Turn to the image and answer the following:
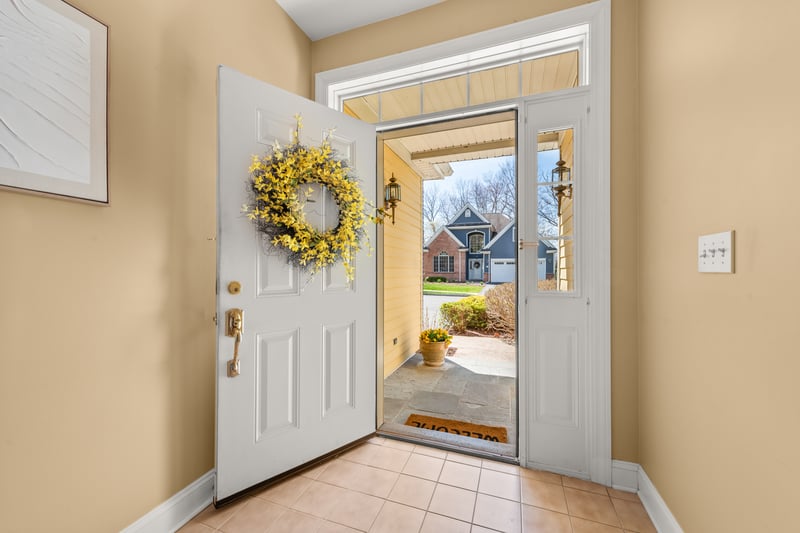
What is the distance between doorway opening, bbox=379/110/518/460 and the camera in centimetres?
252

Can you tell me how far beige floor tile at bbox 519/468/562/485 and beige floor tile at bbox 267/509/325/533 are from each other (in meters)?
1.13

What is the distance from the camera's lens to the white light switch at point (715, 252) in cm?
102

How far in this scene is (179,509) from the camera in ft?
4.93

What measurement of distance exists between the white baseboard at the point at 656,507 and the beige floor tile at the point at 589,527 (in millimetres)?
179

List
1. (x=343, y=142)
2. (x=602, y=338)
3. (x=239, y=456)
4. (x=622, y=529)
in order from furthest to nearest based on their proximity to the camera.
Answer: (x=343, y=142)
(x=602, y=338)
(x=239, y=456)
(x=622, y=529)

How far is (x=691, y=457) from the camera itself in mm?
1233

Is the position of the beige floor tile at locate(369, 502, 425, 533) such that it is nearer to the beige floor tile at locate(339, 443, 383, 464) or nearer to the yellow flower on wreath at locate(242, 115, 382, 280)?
the beige floor tile at locate(339, 443, 383, 464)

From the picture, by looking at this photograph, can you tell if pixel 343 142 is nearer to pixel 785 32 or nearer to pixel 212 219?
pixel 212 219

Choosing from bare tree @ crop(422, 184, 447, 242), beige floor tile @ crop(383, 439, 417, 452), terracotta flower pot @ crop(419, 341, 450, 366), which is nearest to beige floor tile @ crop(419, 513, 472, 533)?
beige floor tile @ crop(383, 439, 417, 452)

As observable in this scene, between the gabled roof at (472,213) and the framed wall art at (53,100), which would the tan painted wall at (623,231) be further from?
the gabled roof at (472,213)

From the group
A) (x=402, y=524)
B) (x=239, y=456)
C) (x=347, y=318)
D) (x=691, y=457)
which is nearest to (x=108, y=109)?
(x=347, y=318)

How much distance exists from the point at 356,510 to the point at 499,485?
77 centimetres

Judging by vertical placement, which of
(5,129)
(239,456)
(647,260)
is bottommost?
(239,456)

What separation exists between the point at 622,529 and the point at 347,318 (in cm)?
171
